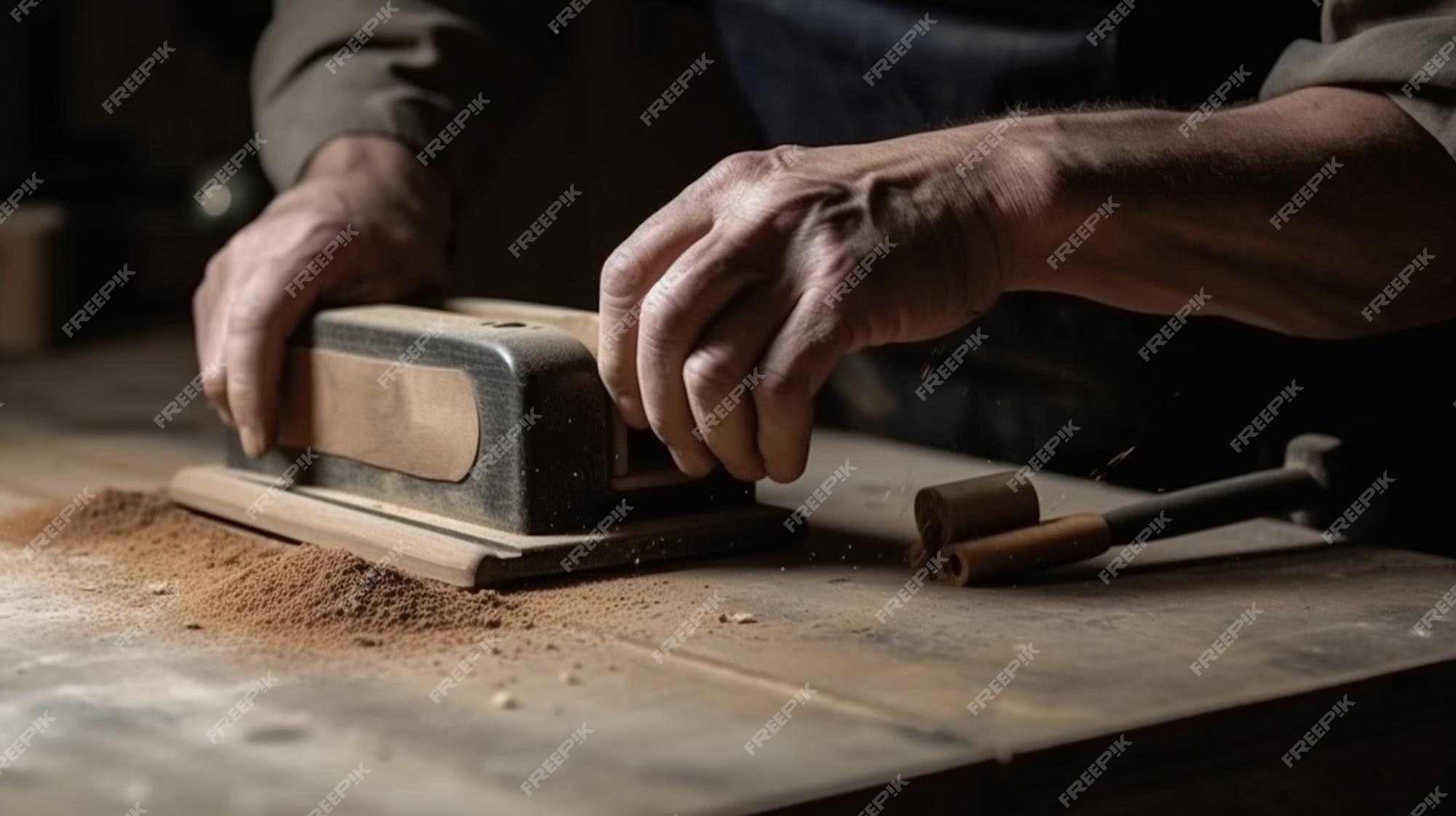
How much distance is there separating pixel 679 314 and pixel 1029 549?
1.16ft

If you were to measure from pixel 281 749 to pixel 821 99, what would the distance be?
1.39 m

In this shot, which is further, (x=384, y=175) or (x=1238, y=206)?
(x=384, y=175)

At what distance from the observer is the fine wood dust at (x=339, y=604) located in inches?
47.8

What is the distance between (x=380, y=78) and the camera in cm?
210

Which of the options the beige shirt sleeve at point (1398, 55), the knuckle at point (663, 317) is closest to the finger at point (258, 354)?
the knuckle at point (663, 317)

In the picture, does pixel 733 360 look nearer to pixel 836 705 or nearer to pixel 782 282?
pixel 782 282

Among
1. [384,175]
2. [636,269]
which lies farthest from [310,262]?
[636,269]

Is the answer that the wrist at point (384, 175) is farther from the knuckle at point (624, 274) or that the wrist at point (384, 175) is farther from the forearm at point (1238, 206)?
the forearm at point (1238, 206)

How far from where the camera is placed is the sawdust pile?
1.22m

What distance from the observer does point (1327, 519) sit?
1.60m

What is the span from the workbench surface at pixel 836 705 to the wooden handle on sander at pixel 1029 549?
0.07ft

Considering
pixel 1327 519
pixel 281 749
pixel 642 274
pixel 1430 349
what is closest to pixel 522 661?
pixel 281 749

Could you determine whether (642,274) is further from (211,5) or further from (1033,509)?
(211,5)

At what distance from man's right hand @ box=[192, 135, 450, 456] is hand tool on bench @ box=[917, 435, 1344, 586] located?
712mm
